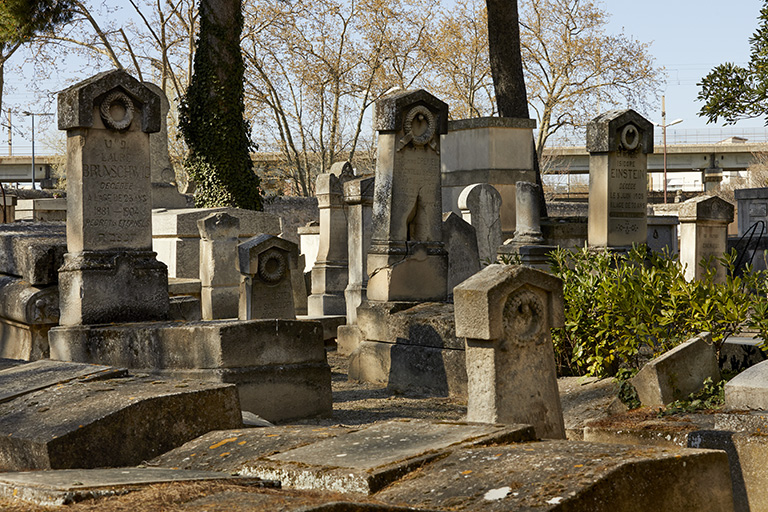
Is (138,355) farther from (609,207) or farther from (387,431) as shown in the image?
(609,207)

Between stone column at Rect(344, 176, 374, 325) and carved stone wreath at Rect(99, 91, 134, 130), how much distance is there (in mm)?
4762

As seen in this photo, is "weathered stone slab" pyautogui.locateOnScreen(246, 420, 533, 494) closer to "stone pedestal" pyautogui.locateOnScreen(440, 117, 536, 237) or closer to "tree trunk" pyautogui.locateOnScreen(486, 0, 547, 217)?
"stone pedestal" pyautogui.locateOnScreen(440, 117, 536, 237)

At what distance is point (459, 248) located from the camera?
41.8 ft

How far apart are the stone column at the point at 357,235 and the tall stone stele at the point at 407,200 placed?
2.29 metres

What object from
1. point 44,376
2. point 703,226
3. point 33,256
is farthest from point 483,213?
point 44,376

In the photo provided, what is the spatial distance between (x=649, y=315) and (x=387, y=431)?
3.43m

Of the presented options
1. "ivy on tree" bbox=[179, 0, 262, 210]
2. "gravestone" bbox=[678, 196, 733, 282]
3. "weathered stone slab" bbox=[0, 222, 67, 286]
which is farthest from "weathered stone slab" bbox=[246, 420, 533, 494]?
"ivy on tree" bbox=[179, 0, 262, 210]

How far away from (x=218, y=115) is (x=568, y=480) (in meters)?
15.6

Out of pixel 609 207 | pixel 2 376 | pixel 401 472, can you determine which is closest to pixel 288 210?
pixel 609 207

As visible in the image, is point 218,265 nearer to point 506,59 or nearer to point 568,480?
point 506,59

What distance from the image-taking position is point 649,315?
6953 mm

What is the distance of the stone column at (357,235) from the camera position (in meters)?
12.3

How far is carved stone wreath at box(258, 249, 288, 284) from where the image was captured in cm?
1041

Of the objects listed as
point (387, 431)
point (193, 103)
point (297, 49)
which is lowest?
point (387, 431)
